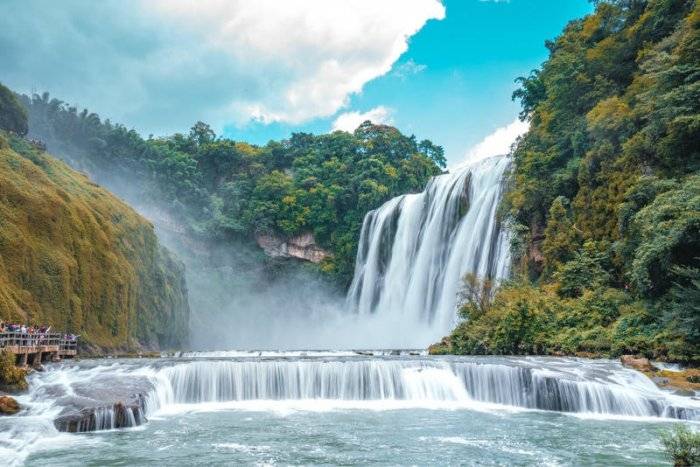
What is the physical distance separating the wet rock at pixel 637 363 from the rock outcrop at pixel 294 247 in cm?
4202

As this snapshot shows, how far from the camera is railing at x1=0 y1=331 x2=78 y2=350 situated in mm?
17953

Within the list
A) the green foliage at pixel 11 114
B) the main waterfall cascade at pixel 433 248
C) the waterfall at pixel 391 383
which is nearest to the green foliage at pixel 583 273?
the waterfall at pixel 391 383

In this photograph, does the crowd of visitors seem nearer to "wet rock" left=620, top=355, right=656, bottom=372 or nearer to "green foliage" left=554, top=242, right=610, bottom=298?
"wet rock" left=620, top=355, right=656, bottom=372

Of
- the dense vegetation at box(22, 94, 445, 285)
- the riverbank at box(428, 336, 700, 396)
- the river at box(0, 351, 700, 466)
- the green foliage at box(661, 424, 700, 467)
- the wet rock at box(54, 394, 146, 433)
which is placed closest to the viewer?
the green foliage at box(661, 424, 700, 467)

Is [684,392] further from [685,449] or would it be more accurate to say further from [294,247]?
[294,247]

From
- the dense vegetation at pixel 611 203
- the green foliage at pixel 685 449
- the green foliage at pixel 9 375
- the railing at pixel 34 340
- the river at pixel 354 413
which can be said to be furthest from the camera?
the dense vegetation at pixel 611 203

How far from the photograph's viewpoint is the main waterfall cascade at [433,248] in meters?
38.1

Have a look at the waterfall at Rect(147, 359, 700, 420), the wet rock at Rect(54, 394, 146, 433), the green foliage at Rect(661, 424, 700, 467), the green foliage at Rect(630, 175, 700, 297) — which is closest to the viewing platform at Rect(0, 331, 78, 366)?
the wet rock at Rect(54, 394, 146, 433)

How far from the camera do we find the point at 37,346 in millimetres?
20516

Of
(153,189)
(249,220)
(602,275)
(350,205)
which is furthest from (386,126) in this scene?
(602,275)

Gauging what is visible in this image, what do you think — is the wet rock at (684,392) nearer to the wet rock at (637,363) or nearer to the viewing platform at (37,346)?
the wet rock at (637,363)

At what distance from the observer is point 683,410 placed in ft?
48.6

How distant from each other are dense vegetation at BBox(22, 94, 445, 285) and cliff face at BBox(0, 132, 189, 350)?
20175mm

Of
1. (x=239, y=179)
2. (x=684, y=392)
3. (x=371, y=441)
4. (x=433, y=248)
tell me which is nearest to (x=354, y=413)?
(x=371, y=441)
